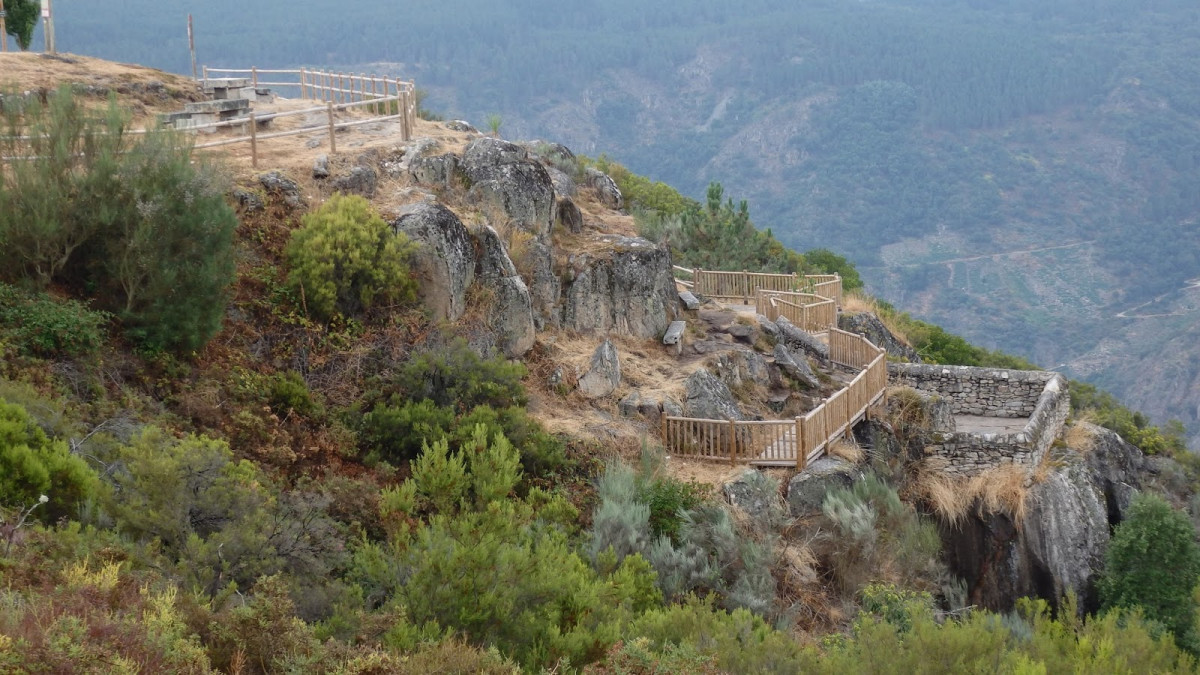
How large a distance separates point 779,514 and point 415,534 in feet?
22.0

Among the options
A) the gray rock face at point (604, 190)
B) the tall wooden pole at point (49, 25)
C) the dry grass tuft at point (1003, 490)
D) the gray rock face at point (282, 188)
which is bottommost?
the dry grass tuft at point (1003, 490)

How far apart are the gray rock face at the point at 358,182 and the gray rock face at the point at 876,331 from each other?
12.6m

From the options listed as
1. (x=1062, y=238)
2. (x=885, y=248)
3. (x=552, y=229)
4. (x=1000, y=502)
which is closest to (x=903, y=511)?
(x=1000, y=502)

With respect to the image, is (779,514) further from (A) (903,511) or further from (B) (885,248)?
(B) (885,248)

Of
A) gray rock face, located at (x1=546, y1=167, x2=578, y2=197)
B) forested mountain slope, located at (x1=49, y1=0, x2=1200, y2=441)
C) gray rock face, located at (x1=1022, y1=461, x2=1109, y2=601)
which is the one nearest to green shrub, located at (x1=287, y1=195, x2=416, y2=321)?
gray rock face, located at (x1=546, y1=167, x2=578, y2=197)

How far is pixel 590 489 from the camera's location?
50.5 ft

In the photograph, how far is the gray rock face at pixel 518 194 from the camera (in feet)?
66.2

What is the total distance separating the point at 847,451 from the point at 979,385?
636 centimetres

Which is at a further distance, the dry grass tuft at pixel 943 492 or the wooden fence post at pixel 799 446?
the dry grass tuft at pixel 943 492

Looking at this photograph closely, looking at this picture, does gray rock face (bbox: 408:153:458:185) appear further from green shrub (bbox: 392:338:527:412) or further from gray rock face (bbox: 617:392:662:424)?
gray rock face (bbox: 617:392:662:424)

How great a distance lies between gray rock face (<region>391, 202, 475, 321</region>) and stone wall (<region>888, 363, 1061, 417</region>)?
1008 centimetres

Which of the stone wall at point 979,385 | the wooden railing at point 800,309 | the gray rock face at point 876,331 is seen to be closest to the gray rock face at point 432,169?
the wooden railing at point 800,309

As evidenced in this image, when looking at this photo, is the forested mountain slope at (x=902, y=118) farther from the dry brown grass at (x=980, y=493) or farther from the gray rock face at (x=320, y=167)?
the gray rock face at (x=320, y=167)

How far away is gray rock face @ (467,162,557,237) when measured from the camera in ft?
66.2
